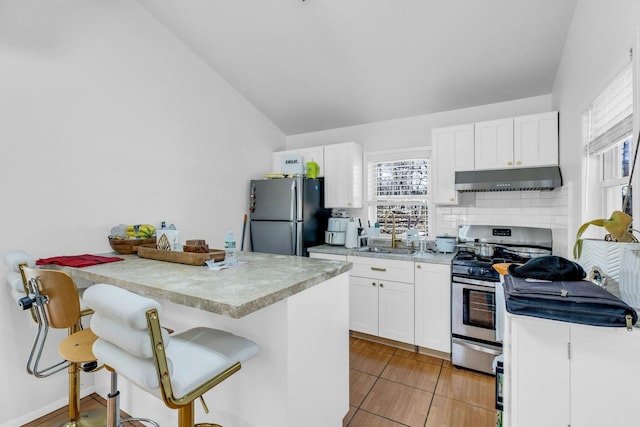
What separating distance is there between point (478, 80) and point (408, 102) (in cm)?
71

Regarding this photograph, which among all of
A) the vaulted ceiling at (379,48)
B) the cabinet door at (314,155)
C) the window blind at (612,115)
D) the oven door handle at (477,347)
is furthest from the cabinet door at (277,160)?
the window blind at (612,115)

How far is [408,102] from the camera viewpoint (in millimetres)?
3396

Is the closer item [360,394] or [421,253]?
[360,394]

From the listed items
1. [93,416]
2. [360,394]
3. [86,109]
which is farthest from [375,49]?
[93,416]

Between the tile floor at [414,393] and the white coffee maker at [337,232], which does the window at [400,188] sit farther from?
the tile floor at [414,393]

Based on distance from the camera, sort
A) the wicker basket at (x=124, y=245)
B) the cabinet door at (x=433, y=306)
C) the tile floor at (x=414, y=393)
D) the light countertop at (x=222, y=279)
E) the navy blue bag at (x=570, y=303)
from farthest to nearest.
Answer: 1. the cabinet door at (x=433, y=306)
2. the wicker basket at (x=124, y=245)
3. the tile floor at (x=414, y=393)
4. the light countertop at (x=222, y=279)
5. the navy blue bag at (x=570, y=303)

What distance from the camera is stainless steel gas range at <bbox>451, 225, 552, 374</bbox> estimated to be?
2.54m

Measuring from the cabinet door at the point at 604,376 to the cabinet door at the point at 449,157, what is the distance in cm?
237

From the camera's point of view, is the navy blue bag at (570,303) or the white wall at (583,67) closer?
the navy blue bag at (570,303)

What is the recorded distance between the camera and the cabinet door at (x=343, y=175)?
12.3 feet

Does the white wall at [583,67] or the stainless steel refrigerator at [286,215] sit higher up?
the white wall at [583,67]

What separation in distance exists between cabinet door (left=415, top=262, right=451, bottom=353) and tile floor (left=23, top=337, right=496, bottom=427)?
18 centimetres

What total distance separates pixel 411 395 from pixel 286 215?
2.15 metres

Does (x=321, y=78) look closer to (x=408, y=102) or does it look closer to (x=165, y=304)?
(x=408, y=102)
